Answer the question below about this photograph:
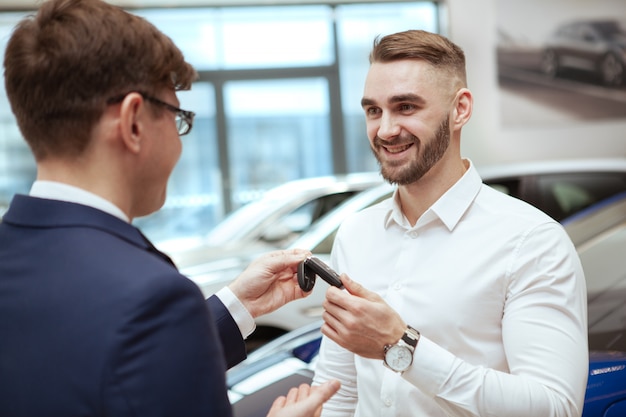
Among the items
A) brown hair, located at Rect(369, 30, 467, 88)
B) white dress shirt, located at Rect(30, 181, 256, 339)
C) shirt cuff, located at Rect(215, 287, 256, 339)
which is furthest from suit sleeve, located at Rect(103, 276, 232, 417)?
brown hair, located at Rect(369, 30, 467, 88)

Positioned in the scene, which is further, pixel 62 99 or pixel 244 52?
pixel 244 52

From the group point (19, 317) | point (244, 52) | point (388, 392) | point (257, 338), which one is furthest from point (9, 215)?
point (244, 52)

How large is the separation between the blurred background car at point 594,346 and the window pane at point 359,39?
6568 millimetres

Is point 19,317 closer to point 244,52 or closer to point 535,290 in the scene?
point 535,290

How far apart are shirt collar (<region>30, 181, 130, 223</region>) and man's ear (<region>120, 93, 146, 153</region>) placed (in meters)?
0.08

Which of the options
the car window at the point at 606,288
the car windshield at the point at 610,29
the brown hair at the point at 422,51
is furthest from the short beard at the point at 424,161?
the car windshield at the point at 610,29

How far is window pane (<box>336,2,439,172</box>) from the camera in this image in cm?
901

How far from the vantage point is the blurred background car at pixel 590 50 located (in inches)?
359

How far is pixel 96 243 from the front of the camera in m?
0.91

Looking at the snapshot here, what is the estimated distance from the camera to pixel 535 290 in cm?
135

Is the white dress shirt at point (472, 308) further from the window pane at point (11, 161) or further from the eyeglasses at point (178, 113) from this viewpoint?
the window pane at point (11, 161)

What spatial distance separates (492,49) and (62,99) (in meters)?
8.65

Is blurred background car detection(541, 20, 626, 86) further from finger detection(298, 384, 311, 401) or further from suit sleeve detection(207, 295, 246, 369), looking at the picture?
finger detection(298, 384, 311, 401)

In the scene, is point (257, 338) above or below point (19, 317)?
below
